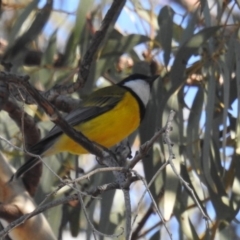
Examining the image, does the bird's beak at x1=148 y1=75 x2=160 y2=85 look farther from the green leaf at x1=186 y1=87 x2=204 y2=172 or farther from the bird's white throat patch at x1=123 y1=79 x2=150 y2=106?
the green leaf at x1=186 y1=87 x2=204 y2=172

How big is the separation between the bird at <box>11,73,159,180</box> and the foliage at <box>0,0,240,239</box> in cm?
5

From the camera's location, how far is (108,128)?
2.26m

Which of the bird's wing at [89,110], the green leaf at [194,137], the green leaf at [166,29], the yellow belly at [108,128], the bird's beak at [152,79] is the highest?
the green leaf at [166,29]

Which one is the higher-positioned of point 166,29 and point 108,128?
point 166,29

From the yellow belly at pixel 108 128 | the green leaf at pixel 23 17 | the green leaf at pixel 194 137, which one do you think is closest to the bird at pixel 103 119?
the yellow belly at pixel 108 128

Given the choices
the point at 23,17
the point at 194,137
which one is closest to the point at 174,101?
the point at 194,137

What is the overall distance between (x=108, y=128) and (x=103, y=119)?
0.07 meters

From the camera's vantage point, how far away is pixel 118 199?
272 cm

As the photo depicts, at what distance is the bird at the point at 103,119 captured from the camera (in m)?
2.21

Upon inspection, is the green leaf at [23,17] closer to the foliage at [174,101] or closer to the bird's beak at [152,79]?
the foliage at [174,101]

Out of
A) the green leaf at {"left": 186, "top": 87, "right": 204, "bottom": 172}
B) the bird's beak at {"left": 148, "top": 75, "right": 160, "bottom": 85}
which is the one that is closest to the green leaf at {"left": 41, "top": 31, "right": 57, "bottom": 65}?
the bird's beak at {"left": 148, "top": 75, "right": 160, "bottom": 85}

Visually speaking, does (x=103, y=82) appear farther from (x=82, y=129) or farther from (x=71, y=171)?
(x=82, y=129)

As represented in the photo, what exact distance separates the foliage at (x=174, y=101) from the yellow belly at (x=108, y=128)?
2.2 inches

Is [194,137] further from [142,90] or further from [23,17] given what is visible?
[23,17]
